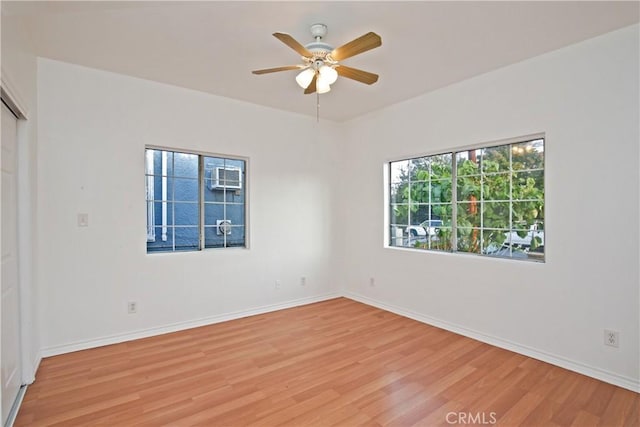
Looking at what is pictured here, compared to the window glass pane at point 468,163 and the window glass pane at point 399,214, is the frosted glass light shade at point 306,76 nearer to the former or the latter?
the window glass pane at point 468,163

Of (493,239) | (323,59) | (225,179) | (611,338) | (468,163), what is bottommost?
(611,338)

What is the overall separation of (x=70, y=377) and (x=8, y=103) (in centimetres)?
203

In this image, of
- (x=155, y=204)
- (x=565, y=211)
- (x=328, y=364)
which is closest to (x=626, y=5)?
(x=565, y=211)

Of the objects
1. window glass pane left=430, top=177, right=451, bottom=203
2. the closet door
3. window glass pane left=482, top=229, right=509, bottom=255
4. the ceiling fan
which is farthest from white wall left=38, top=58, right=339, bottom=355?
window glass pane left=482, top=229, right=509, bottom=255

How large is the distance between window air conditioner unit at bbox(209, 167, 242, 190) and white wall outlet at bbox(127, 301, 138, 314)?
4.89ft

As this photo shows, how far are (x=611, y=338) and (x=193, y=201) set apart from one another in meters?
4.11

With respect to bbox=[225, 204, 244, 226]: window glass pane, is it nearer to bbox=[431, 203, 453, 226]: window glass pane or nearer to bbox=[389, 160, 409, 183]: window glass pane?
bbox=[389, 160, 409, 183]: window glass pane

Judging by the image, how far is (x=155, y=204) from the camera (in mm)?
3615

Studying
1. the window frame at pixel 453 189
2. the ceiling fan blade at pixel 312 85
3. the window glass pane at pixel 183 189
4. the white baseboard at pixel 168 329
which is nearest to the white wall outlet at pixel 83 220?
the window glass pane at pixel 183 189

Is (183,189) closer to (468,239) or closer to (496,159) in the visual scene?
(468,239)

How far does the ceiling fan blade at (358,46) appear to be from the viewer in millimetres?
2010

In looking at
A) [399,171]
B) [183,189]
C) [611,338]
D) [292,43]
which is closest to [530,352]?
[611,338]

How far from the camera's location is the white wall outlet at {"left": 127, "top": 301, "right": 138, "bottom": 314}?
330 centimetres

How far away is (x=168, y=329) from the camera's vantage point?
3.52 metres
